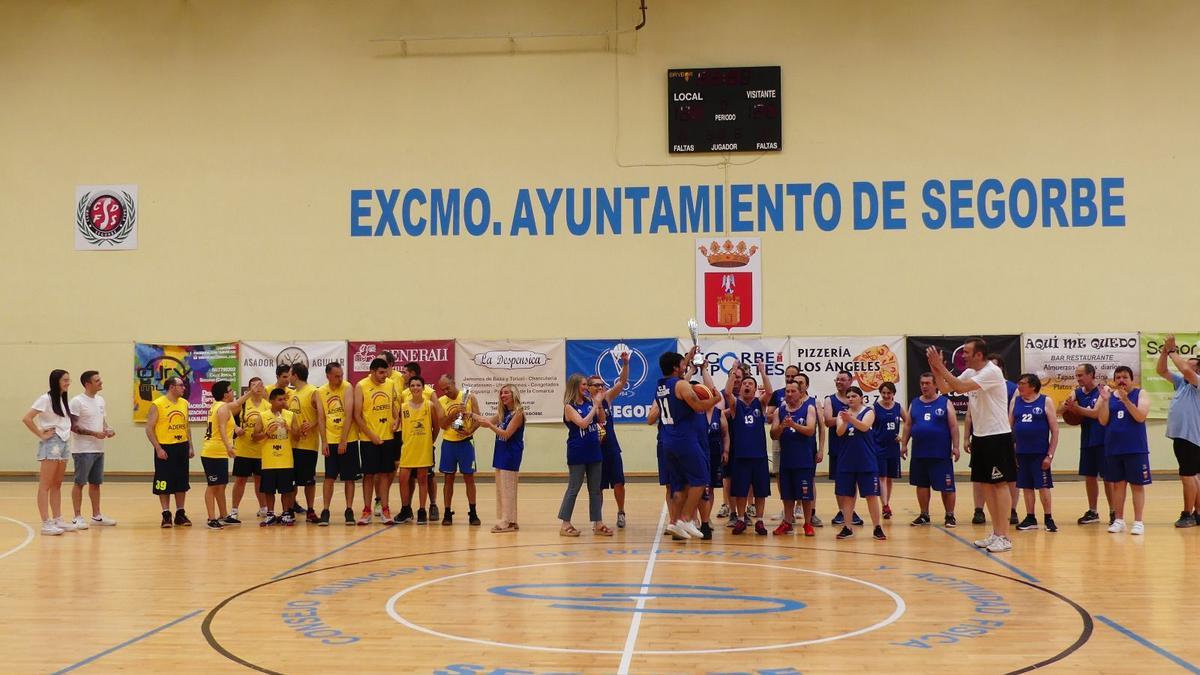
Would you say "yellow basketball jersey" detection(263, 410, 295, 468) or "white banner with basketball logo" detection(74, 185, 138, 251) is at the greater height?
"white banner with basketball logo" detection(74, 185, 138, 251)

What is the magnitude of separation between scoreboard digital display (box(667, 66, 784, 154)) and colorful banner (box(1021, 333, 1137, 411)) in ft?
17.9

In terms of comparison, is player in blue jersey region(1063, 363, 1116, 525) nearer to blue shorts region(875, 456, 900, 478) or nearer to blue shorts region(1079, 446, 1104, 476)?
blue shorts region(1079, 446, 1104, 476)

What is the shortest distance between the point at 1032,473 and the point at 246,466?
27.8 feet

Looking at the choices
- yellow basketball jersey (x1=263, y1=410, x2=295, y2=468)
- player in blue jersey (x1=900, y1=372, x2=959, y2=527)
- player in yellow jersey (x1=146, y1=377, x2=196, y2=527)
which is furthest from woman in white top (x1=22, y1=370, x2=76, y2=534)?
player in blue jersey (x1=900, y1=372, x2=959, y2=527)

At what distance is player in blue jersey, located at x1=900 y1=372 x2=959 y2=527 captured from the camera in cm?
1105

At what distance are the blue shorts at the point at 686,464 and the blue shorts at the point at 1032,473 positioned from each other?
3.54 meters

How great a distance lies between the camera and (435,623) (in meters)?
6.12

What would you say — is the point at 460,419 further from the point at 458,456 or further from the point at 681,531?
the point at 681,531

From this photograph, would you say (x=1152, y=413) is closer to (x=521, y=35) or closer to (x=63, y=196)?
(x=521, y=35)

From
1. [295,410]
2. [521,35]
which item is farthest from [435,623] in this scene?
[521,35]

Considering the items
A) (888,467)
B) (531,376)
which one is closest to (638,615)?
(888,467)

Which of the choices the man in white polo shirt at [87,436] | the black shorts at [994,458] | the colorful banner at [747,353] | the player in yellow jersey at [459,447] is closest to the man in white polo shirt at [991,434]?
the black shorts at [994,458]

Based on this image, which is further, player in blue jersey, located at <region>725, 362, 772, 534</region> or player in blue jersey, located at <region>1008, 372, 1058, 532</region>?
player in blue jersey, located at <region>1008, 372, 1058, 532</region>

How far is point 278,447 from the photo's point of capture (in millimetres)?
10984
